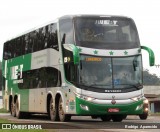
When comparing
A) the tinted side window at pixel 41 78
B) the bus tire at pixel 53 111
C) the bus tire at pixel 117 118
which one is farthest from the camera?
the bus tire at pixel 117 118

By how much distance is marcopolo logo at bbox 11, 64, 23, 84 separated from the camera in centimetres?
2852

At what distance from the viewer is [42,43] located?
81.4ft

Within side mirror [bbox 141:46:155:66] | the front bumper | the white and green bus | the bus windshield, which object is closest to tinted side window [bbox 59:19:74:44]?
the white and green bus

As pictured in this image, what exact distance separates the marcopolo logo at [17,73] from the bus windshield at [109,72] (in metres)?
8.13

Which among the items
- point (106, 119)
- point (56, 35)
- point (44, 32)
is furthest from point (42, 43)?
point (106, 119)

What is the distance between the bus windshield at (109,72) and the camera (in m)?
20.8

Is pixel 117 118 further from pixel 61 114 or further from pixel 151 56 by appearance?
pixel 151 56

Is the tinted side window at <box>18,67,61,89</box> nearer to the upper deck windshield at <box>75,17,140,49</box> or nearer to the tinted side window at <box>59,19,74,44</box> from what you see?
the tinted side window at <box>59,19,74,44</box>

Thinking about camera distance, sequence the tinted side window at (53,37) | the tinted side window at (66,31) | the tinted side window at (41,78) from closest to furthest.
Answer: the tinted side window at (66,31), the tinted side window at (53,37), the tinted side window at (41,78)

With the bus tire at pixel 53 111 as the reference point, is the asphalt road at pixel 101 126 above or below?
below

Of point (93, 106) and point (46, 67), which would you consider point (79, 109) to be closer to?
point (93, 106)

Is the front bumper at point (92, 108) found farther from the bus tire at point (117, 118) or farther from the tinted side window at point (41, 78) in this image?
the bus tire at point (117, 118)

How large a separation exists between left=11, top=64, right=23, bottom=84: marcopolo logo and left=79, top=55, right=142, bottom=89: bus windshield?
26.7 ft

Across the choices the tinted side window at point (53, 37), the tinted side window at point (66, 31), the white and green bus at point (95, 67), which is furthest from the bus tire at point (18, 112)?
the tinted side window at point (66, 31)
